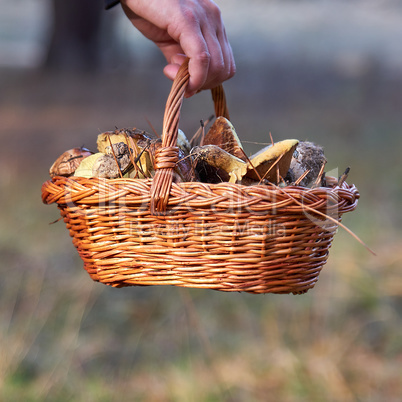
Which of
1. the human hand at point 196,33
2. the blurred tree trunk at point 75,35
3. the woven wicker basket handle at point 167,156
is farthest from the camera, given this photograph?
the blurred tree trunk at point 75,35

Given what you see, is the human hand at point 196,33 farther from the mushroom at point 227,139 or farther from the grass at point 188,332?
the grass at point 188,332

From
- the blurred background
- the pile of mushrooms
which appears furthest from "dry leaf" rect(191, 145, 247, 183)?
the blurred background

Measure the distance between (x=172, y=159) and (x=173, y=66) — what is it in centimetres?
30

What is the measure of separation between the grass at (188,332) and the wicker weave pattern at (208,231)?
1.63 metres

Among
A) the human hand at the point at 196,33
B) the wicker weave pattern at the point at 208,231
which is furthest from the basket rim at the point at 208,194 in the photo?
the human hand at the point at 196,33

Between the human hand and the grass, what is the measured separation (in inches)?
67.7

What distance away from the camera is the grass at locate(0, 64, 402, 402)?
241 cm

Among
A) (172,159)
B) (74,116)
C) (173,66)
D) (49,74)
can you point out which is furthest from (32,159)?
(172,159)

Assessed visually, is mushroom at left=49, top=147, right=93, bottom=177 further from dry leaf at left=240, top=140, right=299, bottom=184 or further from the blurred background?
the blurred background

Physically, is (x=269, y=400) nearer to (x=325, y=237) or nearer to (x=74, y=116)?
(x=325, y=237)

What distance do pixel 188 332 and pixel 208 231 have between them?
181 cm

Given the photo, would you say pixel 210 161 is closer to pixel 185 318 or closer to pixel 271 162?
pixel 271 162

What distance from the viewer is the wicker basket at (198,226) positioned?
85cm

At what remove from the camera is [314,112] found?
4055 mm
